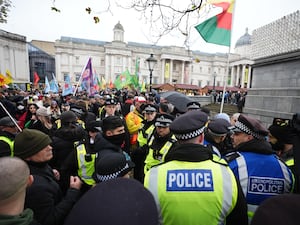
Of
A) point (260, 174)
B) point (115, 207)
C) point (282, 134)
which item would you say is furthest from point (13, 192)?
point (282, 134)

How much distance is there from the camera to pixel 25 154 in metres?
1.91

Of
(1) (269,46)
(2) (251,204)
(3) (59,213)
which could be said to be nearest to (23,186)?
(3) (59,213)

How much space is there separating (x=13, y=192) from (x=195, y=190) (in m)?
1.23

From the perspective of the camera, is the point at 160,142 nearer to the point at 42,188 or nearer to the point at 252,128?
the point at 252,128

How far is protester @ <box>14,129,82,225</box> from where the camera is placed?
1.61 meters

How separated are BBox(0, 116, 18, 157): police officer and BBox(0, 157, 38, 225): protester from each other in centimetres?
171

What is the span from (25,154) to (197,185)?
1666mm

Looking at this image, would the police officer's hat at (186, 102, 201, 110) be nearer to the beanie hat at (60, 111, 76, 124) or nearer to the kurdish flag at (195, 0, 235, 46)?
the kurdish flag at (195, 0, 235, 46)

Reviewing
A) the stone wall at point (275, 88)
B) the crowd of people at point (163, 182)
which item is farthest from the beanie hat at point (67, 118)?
the stone wall at point (275, 88)

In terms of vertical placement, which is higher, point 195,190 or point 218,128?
→ point 218,128

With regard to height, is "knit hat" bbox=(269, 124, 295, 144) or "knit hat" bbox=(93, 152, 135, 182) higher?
"knit hat" bbox=(269, 124, 295, 144)

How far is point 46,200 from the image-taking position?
1.65m

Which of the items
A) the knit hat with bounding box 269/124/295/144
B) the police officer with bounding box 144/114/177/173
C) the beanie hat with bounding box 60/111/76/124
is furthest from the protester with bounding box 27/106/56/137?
the knit hat with bounding box 269/124/295/144

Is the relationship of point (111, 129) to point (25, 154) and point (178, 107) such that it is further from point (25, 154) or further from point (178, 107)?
point (178, 107)
